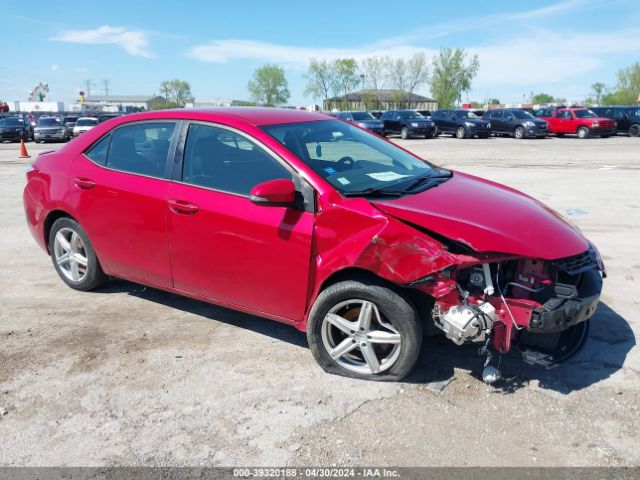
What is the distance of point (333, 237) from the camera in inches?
133

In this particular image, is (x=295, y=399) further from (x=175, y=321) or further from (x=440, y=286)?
(x=175, y=321)

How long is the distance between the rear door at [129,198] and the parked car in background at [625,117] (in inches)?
1211

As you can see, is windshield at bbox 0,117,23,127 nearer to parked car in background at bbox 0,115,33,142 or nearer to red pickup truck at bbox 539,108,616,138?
parked car in background at bbox 0,115,33,142

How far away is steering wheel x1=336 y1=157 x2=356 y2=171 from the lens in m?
3.92

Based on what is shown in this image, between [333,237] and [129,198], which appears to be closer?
[333,237]

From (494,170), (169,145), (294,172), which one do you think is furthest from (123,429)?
(494,170)

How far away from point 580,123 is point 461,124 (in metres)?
6.03

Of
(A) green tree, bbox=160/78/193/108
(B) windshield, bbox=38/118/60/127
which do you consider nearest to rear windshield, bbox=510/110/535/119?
(B) windshield, bbox=38/118/60/127

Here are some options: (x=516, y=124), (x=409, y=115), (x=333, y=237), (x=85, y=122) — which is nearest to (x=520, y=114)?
(x=516, y=124)

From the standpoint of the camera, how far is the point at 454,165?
50.8ft

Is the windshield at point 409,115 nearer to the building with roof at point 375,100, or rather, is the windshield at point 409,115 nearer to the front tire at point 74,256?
the front tire at point 74,256

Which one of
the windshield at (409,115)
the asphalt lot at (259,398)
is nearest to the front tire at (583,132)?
the windshield at (409,115)

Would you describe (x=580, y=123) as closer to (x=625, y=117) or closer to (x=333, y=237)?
(x=625, y=117)

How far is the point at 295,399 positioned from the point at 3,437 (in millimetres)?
1622
